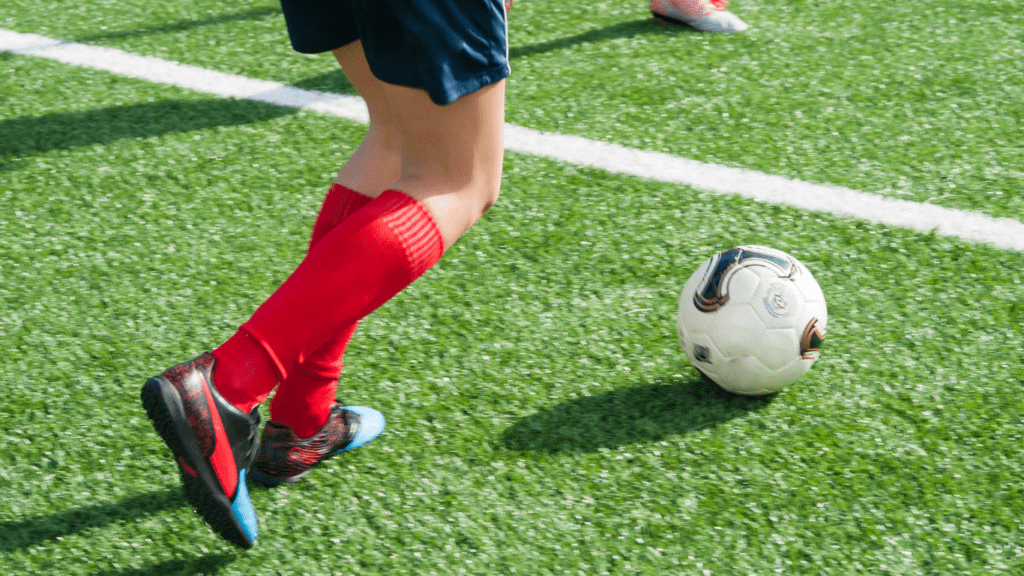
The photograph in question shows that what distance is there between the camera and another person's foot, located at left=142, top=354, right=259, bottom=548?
1640mm

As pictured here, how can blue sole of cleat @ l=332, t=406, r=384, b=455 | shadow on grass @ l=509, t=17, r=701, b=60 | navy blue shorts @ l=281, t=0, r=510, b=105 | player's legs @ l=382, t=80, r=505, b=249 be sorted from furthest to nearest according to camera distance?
shadow on grass @ l=509, t=17, r=701, b=60, blue sole of cleat @ l=332, t=406, r=384, b=455, player's legs @ l=382, t=80, r=505, b=249, navy blue shorts @ l=281, t=0, r=510, b=105

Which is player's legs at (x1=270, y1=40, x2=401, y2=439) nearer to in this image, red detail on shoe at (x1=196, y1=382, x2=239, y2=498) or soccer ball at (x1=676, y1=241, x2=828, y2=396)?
red detail on shoe at (x1=196, y1=382, x2=239, y2=498)

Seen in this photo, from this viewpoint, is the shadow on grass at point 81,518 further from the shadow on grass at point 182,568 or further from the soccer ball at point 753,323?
the soccer ball at point 753,323

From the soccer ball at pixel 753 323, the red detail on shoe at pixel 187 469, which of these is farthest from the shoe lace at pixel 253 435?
the soccer ball at pixel 753 323

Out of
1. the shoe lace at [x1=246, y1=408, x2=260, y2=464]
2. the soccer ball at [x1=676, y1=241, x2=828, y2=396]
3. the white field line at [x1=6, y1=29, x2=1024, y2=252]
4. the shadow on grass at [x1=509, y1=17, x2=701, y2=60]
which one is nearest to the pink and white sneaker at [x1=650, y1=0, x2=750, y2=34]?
the shadow on grass at [x1=509, y1=17, x2=701, y2=60]

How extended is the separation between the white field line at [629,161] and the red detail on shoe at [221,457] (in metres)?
1.90

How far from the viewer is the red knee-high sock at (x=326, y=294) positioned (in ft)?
5.48

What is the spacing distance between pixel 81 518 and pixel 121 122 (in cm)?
210

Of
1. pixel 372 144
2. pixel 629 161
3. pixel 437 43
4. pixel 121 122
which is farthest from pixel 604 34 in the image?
pixel 437 43

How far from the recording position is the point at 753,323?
2.23 metres

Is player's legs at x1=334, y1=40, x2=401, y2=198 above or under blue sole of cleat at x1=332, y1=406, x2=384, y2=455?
above

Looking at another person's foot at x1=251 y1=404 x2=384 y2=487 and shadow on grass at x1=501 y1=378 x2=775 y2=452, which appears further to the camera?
shadow on grass at x1=501 y1=378 x2=775 y2=452

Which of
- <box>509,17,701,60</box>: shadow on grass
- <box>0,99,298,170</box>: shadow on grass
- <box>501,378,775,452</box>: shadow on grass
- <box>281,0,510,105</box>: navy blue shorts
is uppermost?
<box>281,0,510,105</box>: navy blue shorts

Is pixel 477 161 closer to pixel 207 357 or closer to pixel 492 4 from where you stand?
pixel 492 4
